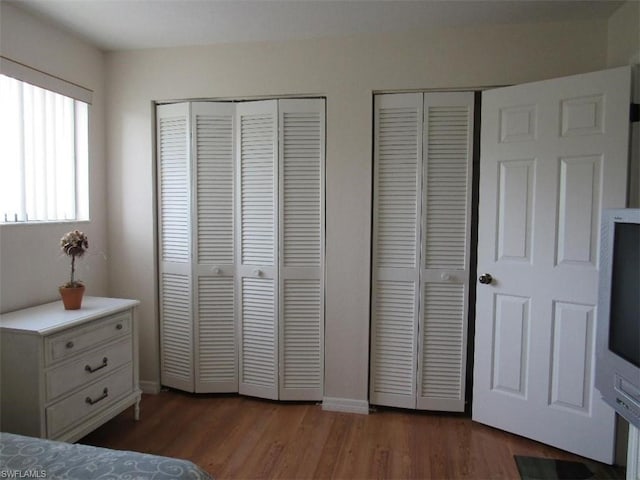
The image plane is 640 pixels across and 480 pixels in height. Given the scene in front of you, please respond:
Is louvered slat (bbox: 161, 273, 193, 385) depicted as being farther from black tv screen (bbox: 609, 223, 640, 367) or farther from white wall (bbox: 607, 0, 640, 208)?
white wall (bbox: 607, 0, 640, 208)

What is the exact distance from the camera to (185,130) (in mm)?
2678

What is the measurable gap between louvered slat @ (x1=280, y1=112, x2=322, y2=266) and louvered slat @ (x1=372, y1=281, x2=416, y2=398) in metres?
0.53

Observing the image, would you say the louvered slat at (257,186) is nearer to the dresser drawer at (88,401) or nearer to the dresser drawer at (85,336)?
the dresser drawer at (85,336)

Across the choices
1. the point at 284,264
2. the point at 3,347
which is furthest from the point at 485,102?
the point at 3,347

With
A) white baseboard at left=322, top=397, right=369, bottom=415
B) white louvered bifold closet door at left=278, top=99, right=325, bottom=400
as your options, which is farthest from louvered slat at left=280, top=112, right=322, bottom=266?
white baseboard at left=322, top=397, right=369, bottom=415

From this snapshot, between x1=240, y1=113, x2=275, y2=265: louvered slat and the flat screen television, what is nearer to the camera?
the flat screen television

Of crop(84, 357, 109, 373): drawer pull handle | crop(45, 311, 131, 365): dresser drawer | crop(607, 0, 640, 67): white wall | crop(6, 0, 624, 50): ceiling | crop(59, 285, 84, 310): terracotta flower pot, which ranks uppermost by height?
crop(6, 0, 624, 50): ceiling

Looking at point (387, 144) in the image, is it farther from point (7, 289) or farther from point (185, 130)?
point (7, 289)

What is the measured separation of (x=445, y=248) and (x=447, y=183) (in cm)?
42

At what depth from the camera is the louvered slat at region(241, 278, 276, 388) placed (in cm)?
265

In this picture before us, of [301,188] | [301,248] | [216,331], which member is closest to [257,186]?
[301,188]

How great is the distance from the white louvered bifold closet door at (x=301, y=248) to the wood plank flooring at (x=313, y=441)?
0.24 metres

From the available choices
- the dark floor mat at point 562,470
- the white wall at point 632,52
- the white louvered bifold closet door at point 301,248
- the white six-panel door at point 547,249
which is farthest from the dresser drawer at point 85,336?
the white wall at point 632,52

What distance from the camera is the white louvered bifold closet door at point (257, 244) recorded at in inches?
103
